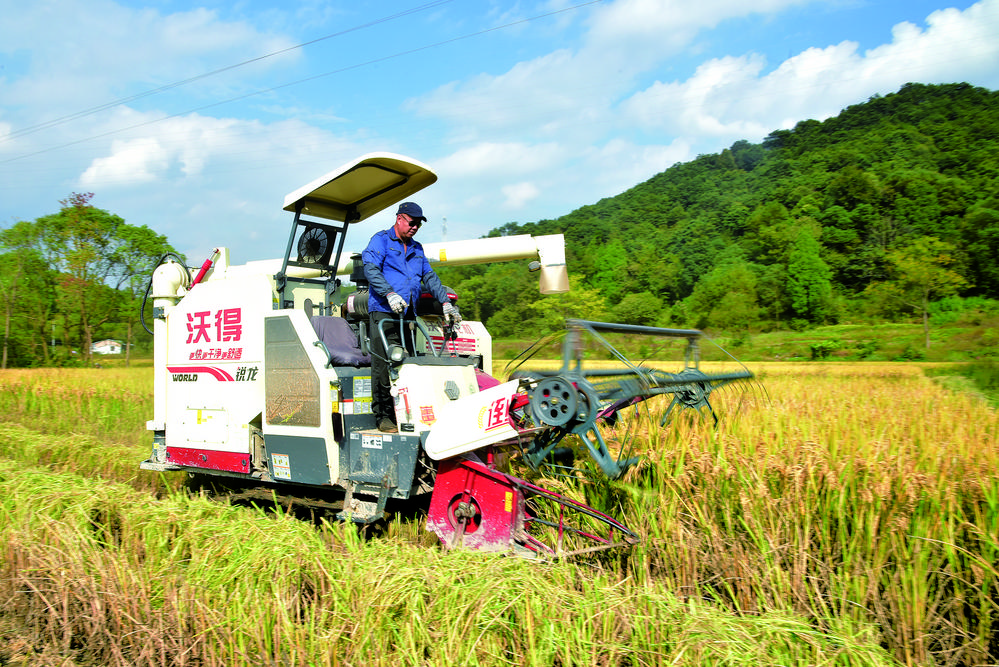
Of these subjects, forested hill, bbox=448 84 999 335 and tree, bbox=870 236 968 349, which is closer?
tree, bbox=870 236 968 349

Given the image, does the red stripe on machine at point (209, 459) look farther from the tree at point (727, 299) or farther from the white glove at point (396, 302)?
the tree at point (727, 299)

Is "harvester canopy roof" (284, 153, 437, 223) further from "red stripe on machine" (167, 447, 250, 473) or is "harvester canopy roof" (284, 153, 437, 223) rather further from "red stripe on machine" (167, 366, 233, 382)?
"red stripe on machine" (167, 447, 250, 473)

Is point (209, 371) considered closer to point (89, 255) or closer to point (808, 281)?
point (89, 255)

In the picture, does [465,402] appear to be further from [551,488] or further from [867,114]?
[867,114]

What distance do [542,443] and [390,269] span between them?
2027 millimetres

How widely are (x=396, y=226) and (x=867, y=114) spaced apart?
81.2 m

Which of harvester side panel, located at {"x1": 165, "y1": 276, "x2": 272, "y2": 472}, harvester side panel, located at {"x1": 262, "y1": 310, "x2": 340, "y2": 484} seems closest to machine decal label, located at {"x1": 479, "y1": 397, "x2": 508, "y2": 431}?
harvester side panel, located at {"x1": 262, "y1": 310, "x2": 340, "y2": 484}

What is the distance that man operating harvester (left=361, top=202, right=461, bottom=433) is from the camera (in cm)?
489

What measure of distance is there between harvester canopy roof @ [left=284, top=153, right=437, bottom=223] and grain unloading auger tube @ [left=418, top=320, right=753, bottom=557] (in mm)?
2102

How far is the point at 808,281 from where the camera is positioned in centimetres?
4253

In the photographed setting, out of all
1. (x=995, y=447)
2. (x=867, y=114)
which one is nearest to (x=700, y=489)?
(x=995, y=447)

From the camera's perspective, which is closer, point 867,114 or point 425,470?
point 425,470

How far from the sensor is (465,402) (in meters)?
4.35

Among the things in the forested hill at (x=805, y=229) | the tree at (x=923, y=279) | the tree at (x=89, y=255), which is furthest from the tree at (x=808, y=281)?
the tree at (x=89, y=255)
